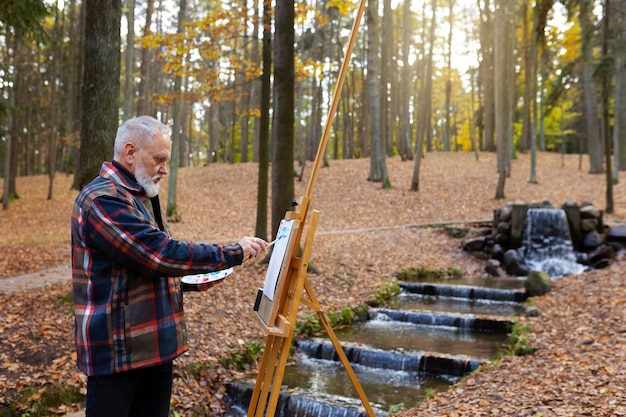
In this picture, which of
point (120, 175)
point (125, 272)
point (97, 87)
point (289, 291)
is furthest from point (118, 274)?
point (97, 87)

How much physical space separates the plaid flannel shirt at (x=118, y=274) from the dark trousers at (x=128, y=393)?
0.25ft

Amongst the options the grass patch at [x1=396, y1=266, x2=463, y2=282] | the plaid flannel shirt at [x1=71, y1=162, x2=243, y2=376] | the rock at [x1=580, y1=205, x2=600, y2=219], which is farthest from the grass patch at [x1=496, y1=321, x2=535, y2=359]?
the rock at [x1=580, y1=205, x2=600, y2=219]

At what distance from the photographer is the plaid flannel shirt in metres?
2.14

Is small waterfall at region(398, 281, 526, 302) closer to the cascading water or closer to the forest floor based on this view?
the forest floor

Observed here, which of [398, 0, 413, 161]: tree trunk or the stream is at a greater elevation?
[398, 0, 413, 161]: tree trunk

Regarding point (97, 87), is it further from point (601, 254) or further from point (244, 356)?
point (601, 254)

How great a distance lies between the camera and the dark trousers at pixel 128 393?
2.19 metres

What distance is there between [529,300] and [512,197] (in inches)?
376

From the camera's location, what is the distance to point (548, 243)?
12.9m

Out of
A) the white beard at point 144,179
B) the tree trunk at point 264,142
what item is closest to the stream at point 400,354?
the tree trunk at point 264,142

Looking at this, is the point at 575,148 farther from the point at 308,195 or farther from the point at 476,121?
the point at 308,195

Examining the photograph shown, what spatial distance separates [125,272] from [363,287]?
7.92 m

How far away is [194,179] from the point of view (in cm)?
2414

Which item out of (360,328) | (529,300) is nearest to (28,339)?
(360,328)
